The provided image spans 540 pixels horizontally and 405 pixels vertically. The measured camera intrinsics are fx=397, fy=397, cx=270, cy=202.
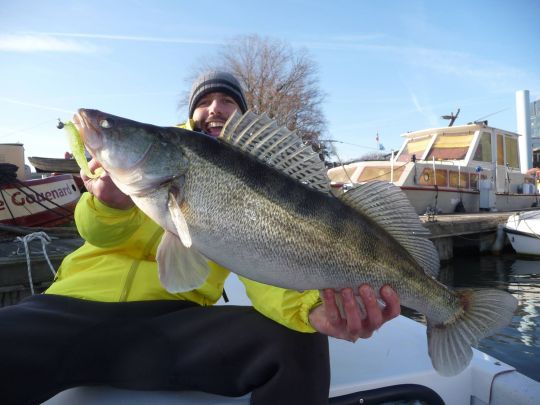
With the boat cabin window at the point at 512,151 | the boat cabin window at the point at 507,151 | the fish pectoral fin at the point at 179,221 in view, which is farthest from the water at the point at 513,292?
the boat cabin window at the point at 512,151

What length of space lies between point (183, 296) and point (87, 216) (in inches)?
25.3

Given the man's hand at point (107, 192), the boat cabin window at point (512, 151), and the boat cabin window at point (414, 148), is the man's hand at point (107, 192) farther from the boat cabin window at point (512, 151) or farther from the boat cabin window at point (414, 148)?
the boat cabin window at point (512, 151)

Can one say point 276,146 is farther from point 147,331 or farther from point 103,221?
point 147,331

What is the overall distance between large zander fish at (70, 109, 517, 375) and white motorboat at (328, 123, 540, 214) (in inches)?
415

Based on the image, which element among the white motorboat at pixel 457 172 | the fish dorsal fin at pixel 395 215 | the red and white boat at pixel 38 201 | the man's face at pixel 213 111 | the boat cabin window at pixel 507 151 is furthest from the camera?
the boat cabin window at pixel 507 151

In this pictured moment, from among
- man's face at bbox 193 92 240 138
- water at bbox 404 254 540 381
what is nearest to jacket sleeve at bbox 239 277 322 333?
man's face at bbox 193 92 240 138

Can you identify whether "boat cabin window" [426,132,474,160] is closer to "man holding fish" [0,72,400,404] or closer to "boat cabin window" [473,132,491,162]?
"boat cabin window" [473,132,491,162]

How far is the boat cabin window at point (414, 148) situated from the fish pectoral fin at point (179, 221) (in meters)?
15.4

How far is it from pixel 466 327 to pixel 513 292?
7247mm

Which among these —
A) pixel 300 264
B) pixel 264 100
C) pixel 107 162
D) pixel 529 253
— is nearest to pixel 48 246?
pixel 107 162

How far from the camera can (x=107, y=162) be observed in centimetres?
146

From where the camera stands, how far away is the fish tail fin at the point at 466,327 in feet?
5.35

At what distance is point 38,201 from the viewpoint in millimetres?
6598

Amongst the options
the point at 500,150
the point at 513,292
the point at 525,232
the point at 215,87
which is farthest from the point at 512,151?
the point at 215,87
